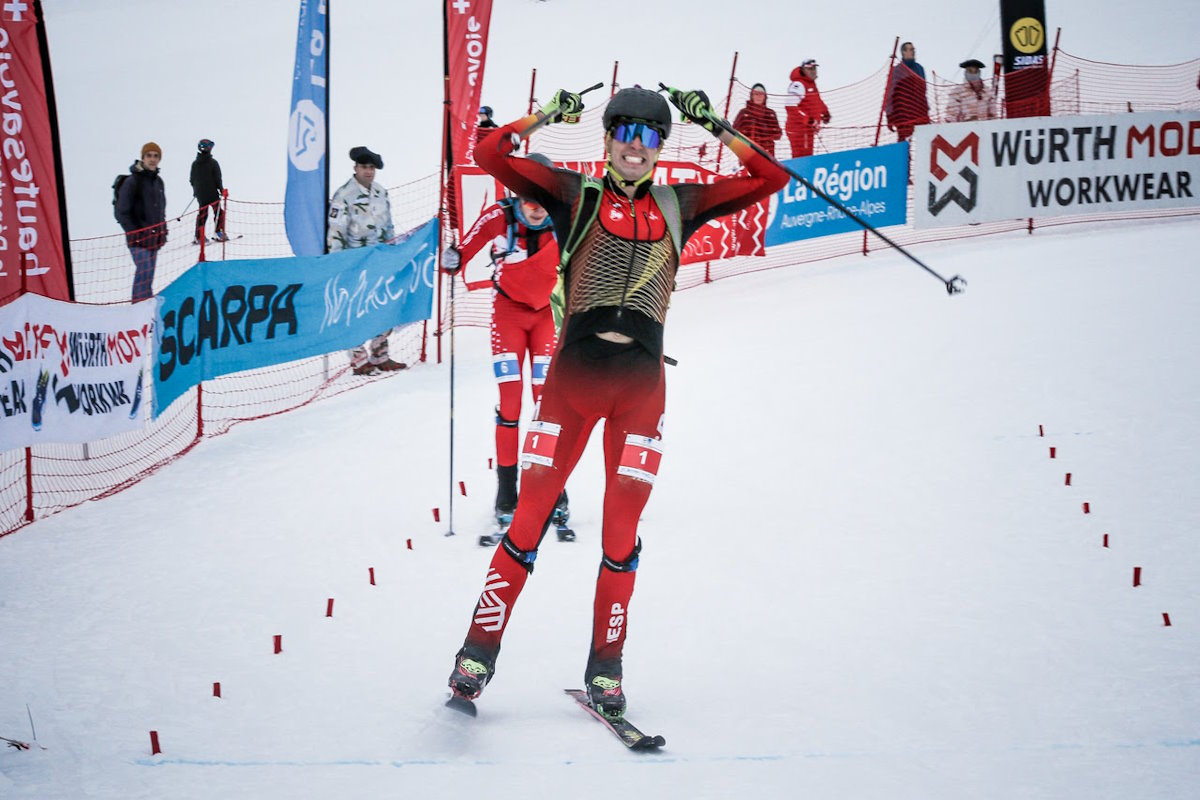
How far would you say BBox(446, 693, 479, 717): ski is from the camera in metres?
4.20

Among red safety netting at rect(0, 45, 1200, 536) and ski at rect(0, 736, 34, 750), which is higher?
red safety netting at rect(0, 45, 1200, 536)

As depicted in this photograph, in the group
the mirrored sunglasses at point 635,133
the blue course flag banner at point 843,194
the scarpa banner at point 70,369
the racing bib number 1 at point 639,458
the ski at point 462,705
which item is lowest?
the ski at point 462,705

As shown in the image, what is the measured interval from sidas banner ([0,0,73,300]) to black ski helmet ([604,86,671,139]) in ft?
17.5

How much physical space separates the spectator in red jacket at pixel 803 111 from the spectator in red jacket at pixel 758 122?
0.94 feet

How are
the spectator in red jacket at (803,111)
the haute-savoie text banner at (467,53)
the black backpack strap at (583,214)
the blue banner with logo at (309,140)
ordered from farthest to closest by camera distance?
the spectator in red jacket at (803,111) < the haute-savoie text banner at (467,53) < the blue banner with logo at (309,140) < the black backpack strap at (583,214)

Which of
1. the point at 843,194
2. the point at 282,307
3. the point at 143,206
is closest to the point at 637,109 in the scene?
the point at 282,307

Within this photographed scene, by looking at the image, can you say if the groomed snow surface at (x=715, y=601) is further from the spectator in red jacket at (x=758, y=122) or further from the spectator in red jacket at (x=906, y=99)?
the spectator in red jacket at (x=906, y=99)

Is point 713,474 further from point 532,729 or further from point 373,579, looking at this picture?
point 532,729

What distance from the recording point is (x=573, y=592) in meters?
5.78

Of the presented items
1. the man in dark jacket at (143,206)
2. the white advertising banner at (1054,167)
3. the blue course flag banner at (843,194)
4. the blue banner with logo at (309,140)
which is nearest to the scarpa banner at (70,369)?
the blue banner with logo at (309,140)

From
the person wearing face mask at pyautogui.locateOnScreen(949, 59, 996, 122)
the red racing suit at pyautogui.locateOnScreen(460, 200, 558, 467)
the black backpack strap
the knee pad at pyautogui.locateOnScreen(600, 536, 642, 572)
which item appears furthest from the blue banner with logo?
the person wearing face mask at pyautogui.locateOnScreen(949, 59, 996, 122)

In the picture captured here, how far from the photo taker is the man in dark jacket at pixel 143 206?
1216 cm

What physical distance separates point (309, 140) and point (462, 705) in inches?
323

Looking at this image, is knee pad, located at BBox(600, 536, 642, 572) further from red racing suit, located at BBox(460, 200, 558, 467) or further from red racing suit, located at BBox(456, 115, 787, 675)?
red racing suit, located at BBox(460, 200, 558, 467)
